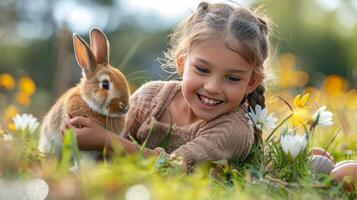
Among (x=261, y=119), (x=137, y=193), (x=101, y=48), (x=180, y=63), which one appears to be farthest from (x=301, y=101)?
(x=137, y=193)

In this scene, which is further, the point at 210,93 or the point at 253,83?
the point at 253,83

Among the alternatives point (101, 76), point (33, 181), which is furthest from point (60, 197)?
point (101, 76)

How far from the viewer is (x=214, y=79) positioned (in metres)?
4.34

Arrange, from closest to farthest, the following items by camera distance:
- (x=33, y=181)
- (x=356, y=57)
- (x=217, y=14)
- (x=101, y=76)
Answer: (x=33, y=181) < (x=101, y=76) < (x=217, y=14) < (x=356, y=57)

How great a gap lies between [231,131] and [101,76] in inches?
35.6

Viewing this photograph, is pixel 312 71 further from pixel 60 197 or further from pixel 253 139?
pixel 60 197

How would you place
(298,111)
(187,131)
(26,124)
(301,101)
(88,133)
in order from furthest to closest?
(26,124) < (187,131) < (298,111) < (301,101) < (88,133)

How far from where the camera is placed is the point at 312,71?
83.1 feet

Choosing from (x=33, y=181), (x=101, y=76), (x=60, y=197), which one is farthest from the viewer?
(x=101, y=76)

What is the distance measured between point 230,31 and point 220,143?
0.68 meters

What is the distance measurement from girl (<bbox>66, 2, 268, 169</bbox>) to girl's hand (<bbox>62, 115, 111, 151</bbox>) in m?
0.15

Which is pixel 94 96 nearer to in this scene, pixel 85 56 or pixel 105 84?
pixel 105 84

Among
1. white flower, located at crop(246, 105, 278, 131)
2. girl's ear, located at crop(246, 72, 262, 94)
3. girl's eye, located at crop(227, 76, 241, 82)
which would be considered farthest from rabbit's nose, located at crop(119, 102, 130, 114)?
girl's ear, located at crop(246, 72, 262, 94)

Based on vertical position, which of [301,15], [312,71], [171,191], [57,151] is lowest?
[312,71]
